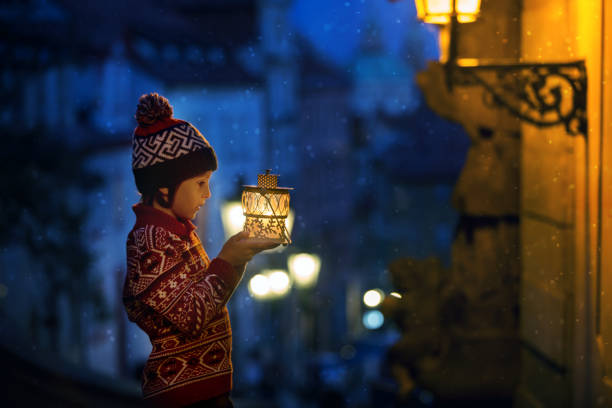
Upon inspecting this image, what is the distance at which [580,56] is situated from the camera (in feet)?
16.0

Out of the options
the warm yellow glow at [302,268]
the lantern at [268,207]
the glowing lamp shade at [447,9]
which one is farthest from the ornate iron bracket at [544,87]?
the warm yellow glow at [302,268]

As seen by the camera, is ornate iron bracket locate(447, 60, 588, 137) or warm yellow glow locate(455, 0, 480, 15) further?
warm yellow glow locate(455, 0, 480, 15)

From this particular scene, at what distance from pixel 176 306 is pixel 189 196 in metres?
0.50

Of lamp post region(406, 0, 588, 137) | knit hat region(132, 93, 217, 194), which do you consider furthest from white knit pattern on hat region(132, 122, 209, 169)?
lamp post region(406, 0, 588, 137)

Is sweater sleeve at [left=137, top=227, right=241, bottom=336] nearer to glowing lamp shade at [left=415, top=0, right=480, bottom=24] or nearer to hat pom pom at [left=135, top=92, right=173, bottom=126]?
hat pom pom at [left=135, top=92, right=173, bottom=126]

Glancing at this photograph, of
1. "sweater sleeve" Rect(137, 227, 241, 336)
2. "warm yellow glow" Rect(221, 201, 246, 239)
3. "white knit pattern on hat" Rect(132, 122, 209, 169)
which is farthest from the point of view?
"warm yellow glow" Rect(221, 201, 246, 239)

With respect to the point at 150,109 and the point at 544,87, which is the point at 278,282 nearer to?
the point at 544,87

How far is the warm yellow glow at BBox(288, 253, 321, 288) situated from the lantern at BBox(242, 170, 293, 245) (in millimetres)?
6836

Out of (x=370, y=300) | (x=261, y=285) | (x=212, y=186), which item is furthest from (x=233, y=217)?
(x=212, y=186)

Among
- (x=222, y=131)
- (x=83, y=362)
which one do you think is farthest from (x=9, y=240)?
(x=222, y=131)

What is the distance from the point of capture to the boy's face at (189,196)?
3.40 meters

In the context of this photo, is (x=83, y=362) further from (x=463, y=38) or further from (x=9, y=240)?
(x=463, y=38)

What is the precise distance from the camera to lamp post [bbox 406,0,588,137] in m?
4.81

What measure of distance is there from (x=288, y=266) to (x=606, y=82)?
6632mm
